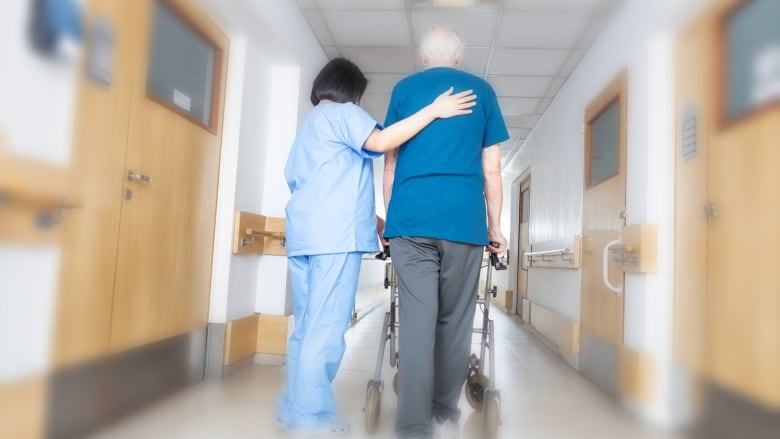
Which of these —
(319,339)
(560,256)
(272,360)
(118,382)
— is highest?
(560,256)

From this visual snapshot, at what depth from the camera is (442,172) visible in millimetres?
1594

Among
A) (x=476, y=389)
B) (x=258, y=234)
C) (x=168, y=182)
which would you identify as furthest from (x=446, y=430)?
(x=258, y=234)

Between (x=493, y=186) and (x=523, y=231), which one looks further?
(x=523, y=231)

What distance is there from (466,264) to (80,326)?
1.16m

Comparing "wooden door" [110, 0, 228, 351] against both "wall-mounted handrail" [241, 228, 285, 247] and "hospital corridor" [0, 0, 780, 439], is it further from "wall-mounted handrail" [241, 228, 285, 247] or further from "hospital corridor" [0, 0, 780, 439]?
"wall-mounted handrail" [241, 228, 285, 247]

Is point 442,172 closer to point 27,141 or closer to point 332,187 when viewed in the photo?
point 332,187

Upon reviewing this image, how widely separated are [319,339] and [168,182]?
953 mm

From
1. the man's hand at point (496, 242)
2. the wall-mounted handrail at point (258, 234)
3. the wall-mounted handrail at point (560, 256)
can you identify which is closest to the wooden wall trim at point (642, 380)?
the man's hand at point (496, 242)

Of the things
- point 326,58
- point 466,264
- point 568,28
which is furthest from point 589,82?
point 466,264

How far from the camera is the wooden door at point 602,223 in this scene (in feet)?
8.19

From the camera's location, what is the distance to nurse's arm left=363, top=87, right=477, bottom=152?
1.58 metres

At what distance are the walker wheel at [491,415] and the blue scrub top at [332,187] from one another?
0.75m

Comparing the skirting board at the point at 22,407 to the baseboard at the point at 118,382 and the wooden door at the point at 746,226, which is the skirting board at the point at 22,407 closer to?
the baseboard at the point at 118,382

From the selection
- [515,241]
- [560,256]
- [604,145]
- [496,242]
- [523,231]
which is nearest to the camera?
[496,242]
